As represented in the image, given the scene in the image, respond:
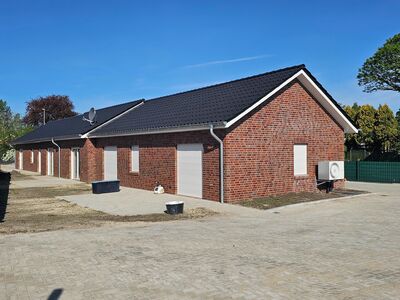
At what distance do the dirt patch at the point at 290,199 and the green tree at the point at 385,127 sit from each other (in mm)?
21518

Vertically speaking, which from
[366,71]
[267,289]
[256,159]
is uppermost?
[366,71]

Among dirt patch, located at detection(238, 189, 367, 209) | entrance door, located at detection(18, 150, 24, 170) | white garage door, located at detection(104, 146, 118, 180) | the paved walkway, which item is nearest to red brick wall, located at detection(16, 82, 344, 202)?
dirt patch, located at detection(238, 189, 367, 209)

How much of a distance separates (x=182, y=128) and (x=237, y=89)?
11.4 feet

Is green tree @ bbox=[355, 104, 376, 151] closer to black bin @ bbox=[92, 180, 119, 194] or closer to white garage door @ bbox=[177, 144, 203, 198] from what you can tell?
white garage door @ bbox=[177, 144, 203, 198]

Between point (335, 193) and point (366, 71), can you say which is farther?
point (366, 71)

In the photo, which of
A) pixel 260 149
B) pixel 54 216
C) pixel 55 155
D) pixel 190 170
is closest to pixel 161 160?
pixel 190 170

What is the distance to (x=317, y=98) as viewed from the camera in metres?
18.5

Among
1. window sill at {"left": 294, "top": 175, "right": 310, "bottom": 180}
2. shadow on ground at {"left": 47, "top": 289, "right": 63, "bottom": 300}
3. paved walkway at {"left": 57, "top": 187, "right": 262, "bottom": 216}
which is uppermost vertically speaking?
window sill at {"left": 294, "top": 175, "right": 310, "bottom": 180}

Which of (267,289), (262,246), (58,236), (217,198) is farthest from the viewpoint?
(217,198)

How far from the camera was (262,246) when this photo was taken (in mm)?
8609

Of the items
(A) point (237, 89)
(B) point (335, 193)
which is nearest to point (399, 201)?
(B) point (335, 193)

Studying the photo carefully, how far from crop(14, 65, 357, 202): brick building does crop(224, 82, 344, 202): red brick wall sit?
4 centimetres

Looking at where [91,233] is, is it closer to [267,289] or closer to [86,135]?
[267,289]

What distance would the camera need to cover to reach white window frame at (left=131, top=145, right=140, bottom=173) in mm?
21419
